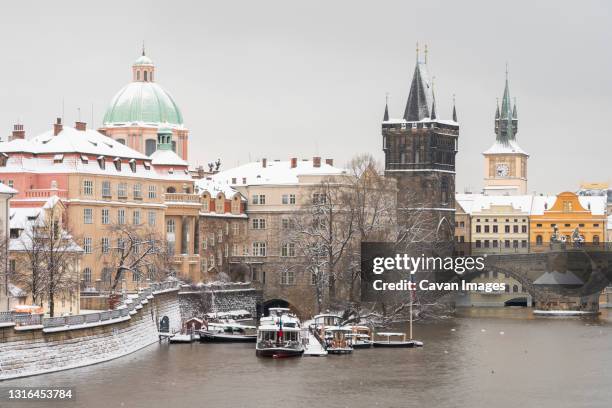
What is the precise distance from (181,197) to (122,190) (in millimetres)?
9713

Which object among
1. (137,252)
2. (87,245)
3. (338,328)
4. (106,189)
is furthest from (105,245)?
(338,328)

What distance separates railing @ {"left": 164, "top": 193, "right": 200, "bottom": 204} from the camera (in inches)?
4604

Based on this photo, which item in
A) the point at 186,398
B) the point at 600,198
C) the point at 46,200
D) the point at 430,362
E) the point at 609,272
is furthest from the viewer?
the point at 600,198

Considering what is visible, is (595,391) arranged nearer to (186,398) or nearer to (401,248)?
(186,398)

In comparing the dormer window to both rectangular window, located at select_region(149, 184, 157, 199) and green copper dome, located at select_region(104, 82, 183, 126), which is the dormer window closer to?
rectangular window, located at select_region(149, 184, 157, 199)

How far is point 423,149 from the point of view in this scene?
494 ft

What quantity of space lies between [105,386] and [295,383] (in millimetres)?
7805

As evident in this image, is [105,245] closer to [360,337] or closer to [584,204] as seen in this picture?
[360,337]

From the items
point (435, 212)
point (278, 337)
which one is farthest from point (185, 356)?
point (435, 212)

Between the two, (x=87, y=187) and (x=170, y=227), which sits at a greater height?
(x=87, y=187)


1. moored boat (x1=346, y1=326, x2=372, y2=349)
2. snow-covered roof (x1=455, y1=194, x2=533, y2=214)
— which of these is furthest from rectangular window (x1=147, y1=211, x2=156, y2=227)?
snow-covered roof (x1=455, y1=194, x2=533, y2=214)

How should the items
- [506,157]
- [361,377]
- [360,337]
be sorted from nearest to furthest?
[361,377]
[360,337]
[506,157]

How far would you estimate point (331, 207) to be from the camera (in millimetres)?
103688

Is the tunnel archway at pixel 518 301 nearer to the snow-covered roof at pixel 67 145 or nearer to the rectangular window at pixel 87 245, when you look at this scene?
the snow-covered roof at pixel 67 145
